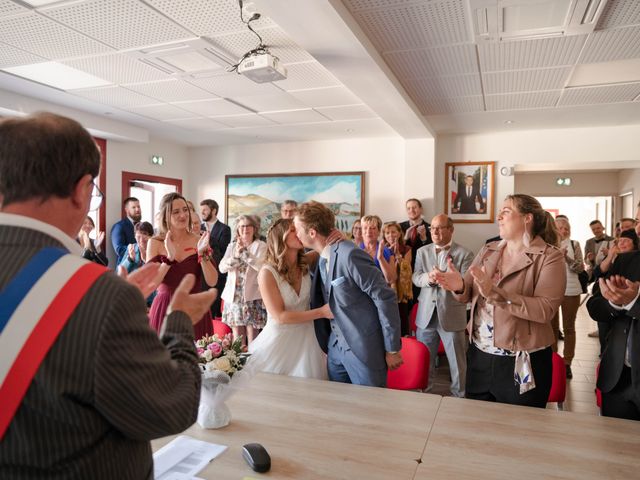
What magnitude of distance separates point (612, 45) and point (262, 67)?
8.94 feet

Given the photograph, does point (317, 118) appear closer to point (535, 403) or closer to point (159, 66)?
point (159, 66)

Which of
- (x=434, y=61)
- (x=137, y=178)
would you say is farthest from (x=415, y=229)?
(x=137, y=178)

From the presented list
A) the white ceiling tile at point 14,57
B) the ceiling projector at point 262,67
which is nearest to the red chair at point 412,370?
the ceiling projector at point 262,67

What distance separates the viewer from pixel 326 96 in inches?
200

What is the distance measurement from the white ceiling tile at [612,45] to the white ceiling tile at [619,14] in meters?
0.09

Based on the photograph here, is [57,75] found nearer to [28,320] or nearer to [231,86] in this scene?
[231,86]

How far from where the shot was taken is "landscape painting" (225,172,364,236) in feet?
24.6

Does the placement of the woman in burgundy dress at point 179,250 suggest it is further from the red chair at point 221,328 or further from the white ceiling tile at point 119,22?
the white ceiling tile at point 119,22

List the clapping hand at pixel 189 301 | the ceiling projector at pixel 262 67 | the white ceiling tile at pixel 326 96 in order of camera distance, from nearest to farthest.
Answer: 1. the clapping hand at pixel 189 301
2. the ceiling projector at pixel 262 67
3. the white ceiling tile at pixel 326 96

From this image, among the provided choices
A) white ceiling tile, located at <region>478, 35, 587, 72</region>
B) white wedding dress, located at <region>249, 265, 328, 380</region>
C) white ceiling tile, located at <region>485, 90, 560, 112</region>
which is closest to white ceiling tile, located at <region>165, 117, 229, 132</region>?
white ceiling tile, located at <region>485, 90, 560, 112</region>

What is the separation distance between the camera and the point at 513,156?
6.76m

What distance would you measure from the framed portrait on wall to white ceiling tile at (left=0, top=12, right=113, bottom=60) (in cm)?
507

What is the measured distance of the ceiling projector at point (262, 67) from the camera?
128 inches

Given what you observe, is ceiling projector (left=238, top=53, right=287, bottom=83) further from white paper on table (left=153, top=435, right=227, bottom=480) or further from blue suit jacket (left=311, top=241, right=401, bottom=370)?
white paper on table (left=153, top=435, right=227, bottom=480)
